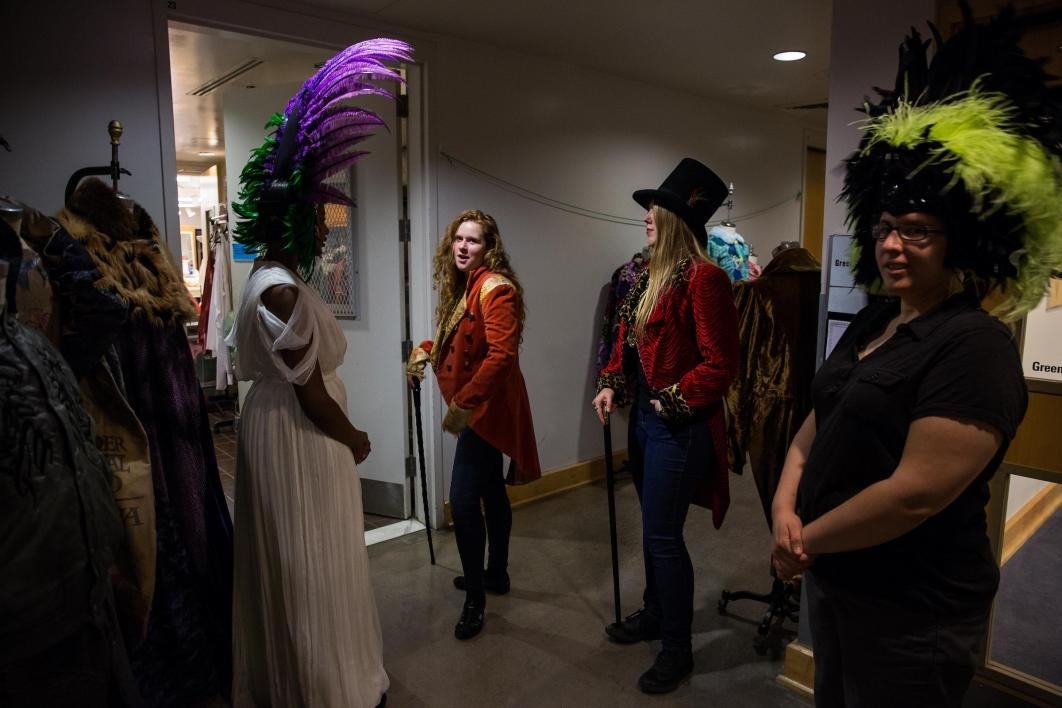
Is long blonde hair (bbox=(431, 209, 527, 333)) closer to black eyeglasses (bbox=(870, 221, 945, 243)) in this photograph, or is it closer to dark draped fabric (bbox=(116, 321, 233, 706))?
dark draped fabric (bbox=(116, 321, 233, 706))

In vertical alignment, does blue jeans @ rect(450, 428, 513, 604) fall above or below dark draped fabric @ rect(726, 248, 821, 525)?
below

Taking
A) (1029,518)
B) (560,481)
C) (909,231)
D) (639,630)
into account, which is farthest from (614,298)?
(909,231)

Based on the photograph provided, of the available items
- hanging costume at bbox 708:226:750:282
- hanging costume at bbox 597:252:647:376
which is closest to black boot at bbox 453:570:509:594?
hanging costume at bbox 597:252:647:376

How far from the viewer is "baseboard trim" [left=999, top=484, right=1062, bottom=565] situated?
3.13 m

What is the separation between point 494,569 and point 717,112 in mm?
3649

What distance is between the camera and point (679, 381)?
215 centimetres

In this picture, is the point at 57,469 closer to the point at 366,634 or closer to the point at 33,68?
the point at 366,634

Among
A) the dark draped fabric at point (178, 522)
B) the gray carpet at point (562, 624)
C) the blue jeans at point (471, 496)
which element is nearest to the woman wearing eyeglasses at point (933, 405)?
the gray carpet at point (562, 624)

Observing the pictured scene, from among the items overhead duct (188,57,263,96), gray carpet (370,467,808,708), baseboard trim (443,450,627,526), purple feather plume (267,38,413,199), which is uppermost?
overhead duct (188,57,263,96)

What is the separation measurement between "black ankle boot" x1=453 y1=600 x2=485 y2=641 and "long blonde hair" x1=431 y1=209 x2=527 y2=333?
1057 mm

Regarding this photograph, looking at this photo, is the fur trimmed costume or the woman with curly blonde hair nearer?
the fur trimmed costume

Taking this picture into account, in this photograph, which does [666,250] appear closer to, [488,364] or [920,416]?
[488,364]

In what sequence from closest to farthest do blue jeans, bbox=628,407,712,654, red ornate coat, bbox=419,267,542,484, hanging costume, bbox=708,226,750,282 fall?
blue jeans, bbox=628,407,712,654
red ornate coat, bbox=419,267,542,484
hanging costume, bbox=708,226,750,282

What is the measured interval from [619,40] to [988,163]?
2701 mm
